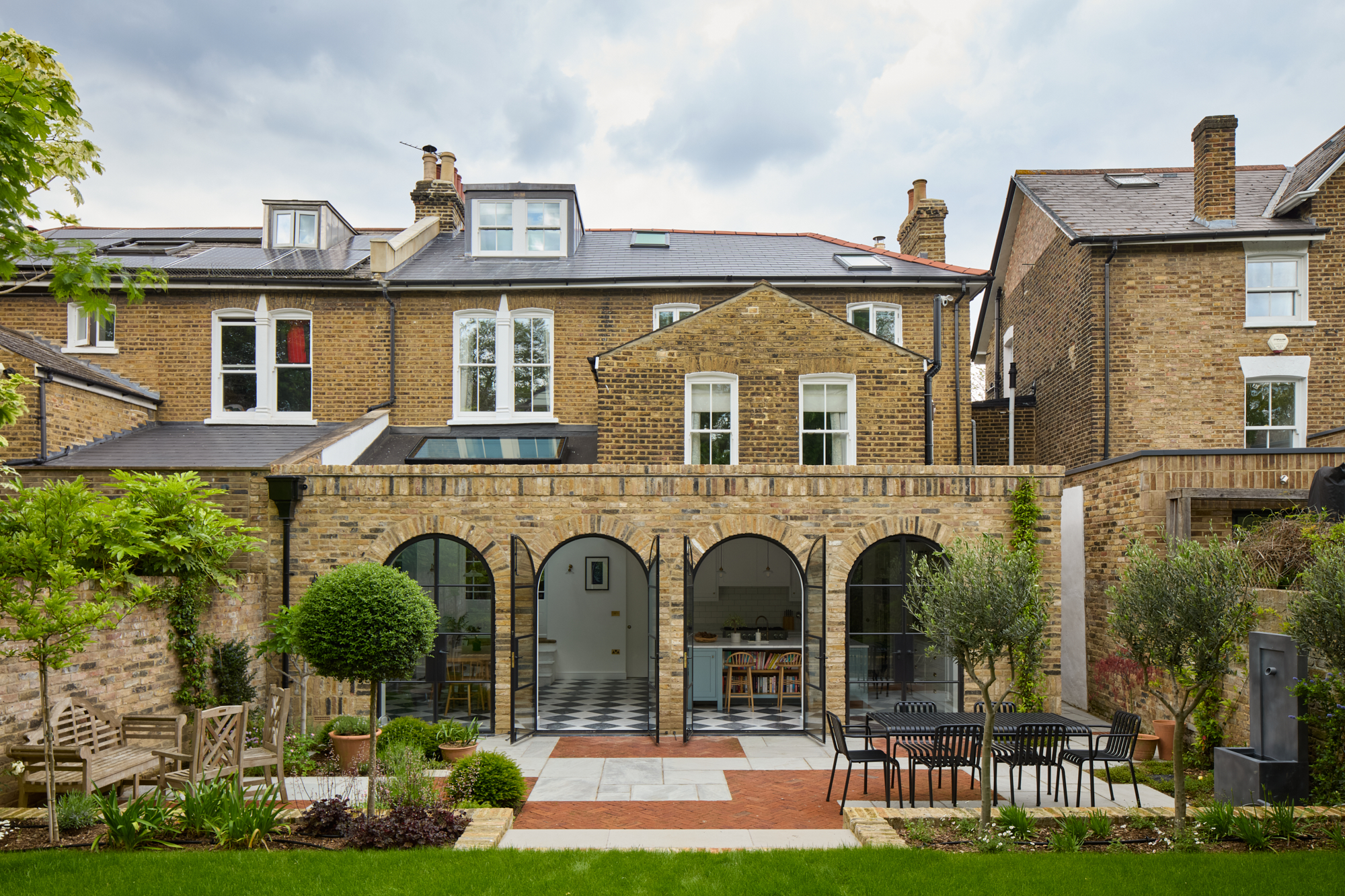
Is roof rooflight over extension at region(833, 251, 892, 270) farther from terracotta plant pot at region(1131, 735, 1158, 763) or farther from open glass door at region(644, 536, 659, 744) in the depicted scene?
terracotta plant pot at region(1131, 735, 1158, 763)

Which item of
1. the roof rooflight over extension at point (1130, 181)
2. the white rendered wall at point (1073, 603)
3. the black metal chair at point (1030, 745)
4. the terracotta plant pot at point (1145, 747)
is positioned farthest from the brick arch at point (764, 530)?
the roof rooflight over extension at point (1130, 181)

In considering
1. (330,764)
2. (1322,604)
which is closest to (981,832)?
(1322,604)

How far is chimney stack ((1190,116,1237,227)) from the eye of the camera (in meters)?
15.8

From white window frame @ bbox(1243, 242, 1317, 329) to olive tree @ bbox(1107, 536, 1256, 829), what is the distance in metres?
10.6

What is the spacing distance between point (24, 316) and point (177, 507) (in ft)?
31.4

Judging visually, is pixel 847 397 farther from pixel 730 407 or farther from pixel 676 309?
pixel 676 309

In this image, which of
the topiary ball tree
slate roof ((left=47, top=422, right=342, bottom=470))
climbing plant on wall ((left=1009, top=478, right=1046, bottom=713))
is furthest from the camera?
slate roof ((left=47, top=422, right=342, bottom=470))

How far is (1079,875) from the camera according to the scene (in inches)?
247

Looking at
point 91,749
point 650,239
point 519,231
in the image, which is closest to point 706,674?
point 91,749

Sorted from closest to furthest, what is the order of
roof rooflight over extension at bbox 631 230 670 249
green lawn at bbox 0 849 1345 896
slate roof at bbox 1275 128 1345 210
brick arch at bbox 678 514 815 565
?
green lawn at bbox 0 849 1345 896 → brick arch at bbox 678 514 815 565 → slate roof at bbox 1275 128 1345 210 → roof rooflight over extension at bbox 631 230 670 249

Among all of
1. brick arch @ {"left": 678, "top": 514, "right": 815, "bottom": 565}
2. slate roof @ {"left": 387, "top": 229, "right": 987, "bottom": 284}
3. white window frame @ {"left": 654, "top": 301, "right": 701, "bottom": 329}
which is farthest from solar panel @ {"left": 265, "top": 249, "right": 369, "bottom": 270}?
brick arch @ {"left": 678, "top": 514, "right": 815, "bottom": 565}

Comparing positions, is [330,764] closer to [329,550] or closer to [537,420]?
[329,550]

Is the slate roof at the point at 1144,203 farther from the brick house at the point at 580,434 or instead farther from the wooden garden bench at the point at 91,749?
the wooden garden bench at the point at 91,749

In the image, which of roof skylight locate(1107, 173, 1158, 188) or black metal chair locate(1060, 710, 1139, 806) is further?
roof skylight locate(1107, 173, 1158, 188)
